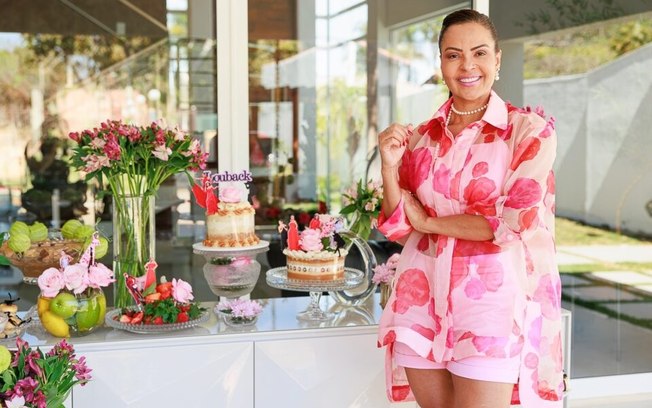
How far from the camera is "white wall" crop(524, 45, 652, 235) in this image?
481 centimetres

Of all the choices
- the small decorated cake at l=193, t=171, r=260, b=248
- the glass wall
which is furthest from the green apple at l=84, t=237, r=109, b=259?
the glass wall

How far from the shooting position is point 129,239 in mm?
2832

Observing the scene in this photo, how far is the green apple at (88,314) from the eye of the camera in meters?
2.54

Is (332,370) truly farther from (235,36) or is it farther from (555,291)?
(235,36)

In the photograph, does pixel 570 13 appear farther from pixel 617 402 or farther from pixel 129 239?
pixel 129 239

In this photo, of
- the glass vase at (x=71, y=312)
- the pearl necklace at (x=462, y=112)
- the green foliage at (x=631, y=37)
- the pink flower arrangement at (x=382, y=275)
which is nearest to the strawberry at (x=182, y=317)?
the glass vase at (x=71, y=312)

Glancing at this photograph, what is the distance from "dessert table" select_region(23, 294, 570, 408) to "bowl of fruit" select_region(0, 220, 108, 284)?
8.4 inches

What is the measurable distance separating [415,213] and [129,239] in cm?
110

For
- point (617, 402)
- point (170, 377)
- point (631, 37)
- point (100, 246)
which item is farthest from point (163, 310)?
point (631, 37)

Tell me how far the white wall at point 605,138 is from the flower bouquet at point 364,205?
6.20 ft

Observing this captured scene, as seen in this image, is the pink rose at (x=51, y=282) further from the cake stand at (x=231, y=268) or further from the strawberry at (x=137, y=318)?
the cake stand at (x=231, y=268)

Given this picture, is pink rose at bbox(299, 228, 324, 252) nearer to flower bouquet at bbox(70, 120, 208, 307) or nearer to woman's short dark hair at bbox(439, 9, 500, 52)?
flower bouquet at bbox(70, 120, 208, 307)

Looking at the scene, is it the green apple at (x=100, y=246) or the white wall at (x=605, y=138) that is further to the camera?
the white wall at (x=605, y=138)

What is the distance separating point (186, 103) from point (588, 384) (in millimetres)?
2904
